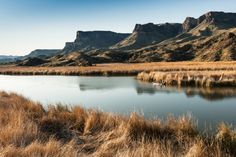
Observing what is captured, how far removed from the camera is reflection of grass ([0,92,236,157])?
638 cm

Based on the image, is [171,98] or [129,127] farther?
[171,98]

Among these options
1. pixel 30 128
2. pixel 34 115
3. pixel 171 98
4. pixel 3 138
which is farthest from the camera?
pixel 171 98

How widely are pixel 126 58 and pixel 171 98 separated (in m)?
108

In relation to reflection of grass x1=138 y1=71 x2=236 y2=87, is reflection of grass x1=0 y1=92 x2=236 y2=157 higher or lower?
higher

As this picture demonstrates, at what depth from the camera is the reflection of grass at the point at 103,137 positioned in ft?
20.9

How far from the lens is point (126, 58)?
12744 cm

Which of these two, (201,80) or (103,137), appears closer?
(103,137)

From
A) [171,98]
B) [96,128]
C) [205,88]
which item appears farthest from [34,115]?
[205,88]

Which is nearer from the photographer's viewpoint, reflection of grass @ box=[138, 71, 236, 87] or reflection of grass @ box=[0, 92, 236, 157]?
reflection of grass @ box=[0, 92, 236, 157]

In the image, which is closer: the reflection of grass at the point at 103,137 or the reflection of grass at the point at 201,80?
the reflection of grass at the point at 103,137

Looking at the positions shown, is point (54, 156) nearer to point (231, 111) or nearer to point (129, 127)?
point (129, 127)

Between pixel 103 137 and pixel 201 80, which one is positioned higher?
pixel 103 137

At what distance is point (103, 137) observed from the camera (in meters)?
8.16

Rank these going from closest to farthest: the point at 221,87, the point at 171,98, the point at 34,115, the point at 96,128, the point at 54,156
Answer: the point at 54,156
the point at 96,128
the point at 34,115
the point at 171,98
the point at 221,87
